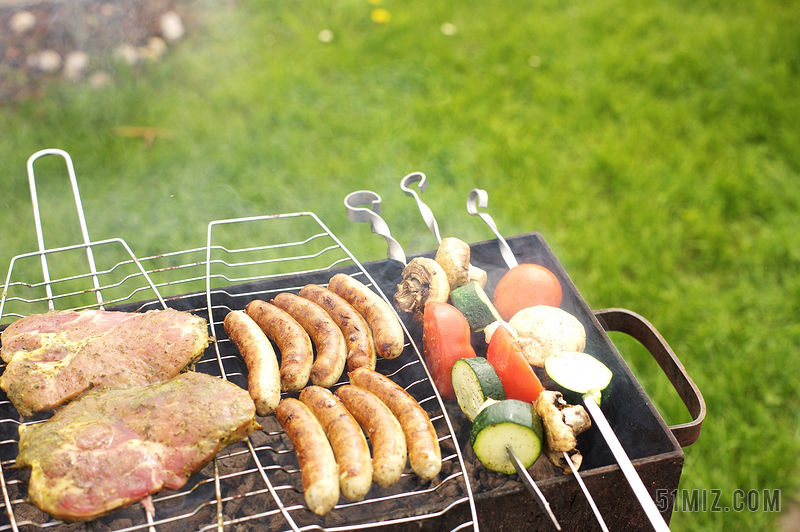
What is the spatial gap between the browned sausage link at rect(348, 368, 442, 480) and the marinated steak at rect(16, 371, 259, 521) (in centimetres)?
54

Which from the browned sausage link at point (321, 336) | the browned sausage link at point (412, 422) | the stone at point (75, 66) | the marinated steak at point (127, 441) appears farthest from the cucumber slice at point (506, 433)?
the stone at point (75, 66)

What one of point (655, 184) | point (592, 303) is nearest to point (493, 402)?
point (592, 303)

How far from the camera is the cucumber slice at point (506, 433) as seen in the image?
2.31 meters

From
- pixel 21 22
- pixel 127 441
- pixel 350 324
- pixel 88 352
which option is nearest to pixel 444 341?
pixel 350 324

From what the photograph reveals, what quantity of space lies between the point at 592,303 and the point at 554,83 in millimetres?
3369

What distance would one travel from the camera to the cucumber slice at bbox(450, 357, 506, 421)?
253 centimetres

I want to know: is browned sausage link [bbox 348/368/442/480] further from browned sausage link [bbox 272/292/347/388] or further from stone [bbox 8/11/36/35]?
stone [bbox 8/11/36/35]

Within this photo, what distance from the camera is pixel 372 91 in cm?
677

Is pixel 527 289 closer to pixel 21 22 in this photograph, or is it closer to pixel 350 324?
pixel 350 324

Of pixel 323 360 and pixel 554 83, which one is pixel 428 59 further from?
pixel 323 360

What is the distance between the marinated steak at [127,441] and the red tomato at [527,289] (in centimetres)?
155

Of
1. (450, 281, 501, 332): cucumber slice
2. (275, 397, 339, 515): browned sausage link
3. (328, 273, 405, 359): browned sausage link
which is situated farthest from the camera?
(450, 281, 501, 332): cucumber slice

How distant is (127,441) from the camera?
7.47ft

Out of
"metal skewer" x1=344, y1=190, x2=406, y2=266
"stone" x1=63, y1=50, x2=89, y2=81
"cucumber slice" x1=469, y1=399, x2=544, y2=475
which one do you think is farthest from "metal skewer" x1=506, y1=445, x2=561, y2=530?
"stone" x1=63, y1=50, x2=89, y2=81
